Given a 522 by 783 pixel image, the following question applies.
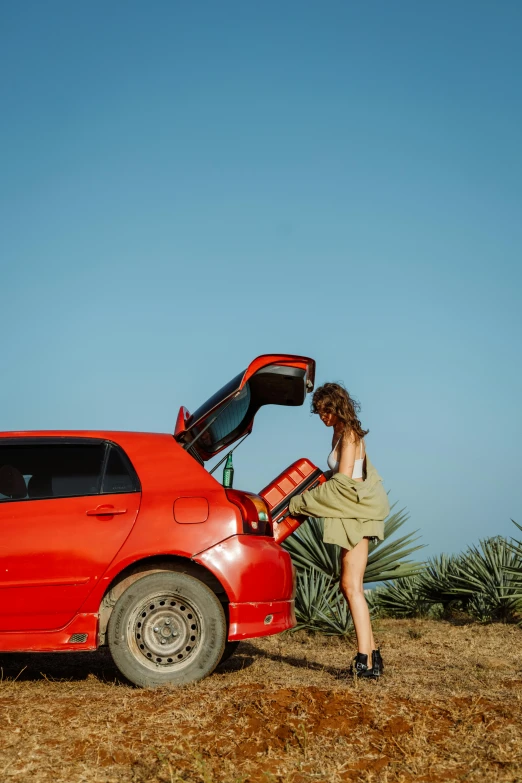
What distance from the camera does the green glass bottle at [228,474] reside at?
5545 millimetres

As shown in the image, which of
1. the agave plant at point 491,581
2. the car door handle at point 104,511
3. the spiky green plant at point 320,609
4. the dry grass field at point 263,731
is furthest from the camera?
the agave plant at point 491,581

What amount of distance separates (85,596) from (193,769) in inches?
69.0

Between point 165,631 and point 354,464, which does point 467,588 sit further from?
point 165,631

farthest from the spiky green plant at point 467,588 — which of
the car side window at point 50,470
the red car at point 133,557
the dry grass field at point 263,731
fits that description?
the car side window at point 50,470

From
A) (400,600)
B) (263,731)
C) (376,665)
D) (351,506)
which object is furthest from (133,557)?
(400,600)

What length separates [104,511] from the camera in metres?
5.07

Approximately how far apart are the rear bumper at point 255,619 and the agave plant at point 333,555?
3.91m

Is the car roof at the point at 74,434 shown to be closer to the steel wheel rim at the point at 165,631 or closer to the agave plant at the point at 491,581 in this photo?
the steel wheel rim at the point at 165,631

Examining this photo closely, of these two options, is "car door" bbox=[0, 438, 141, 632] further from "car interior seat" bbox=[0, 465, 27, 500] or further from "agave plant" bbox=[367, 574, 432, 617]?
"agave plant" bbox=[367, 574, 432, 617]

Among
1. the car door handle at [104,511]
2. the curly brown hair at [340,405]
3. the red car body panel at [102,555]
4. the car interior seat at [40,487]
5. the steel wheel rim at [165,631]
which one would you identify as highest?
the curly brown hair at [340,405]

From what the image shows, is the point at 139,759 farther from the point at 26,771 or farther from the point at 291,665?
the point at 291,665

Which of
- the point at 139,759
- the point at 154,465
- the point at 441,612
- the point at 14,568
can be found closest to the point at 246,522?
the point at 154,465

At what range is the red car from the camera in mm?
4949

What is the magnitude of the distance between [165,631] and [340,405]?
1956 mm
